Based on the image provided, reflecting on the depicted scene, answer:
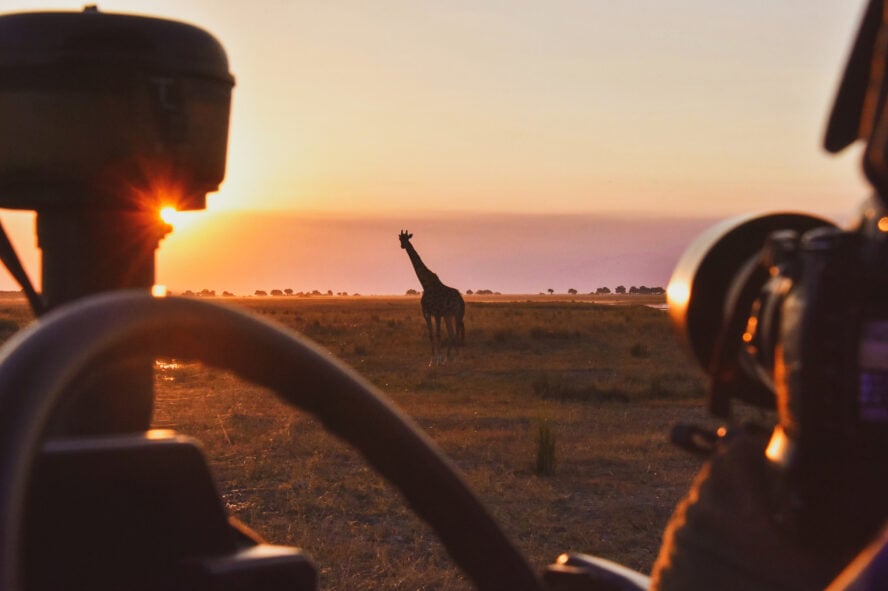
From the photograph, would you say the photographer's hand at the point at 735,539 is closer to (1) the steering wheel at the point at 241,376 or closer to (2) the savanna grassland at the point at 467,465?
(1) the steering wheel at the point at 241,376

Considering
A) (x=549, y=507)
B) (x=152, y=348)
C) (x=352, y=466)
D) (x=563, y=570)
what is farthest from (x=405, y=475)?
(x=352, y=466)

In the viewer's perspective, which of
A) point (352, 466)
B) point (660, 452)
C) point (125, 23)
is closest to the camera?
point (125, 23)

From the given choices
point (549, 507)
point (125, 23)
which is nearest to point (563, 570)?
point (125, 23)

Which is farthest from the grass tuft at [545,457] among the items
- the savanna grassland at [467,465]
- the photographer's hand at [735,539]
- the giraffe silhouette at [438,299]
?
the giraffe silhouette at [438,299]

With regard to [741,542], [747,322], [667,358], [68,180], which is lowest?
[667,358]

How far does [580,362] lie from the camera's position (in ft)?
72.0

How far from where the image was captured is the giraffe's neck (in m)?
21.5

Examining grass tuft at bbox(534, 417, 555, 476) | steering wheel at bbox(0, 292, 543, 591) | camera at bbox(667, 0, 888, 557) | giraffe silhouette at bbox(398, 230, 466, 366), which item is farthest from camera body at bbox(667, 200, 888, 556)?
giraffe silhouette at bbox(398, 230, 466, 366)

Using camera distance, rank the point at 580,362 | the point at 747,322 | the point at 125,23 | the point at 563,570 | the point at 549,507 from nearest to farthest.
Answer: the point at 747,322, the point at 563,570, the point at 125,23, the point at 549,507, the point at 580,362

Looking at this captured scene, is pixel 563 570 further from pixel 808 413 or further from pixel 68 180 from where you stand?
pixel 68 180

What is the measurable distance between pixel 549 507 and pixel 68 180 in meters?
6.07

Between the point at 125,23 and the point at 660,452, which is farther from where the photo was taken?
the point at 660,452

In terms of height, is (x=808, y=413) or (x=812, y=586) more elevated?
(x=808, y=413)

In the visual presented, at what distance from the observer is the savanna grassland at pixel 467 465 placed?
6.14m
